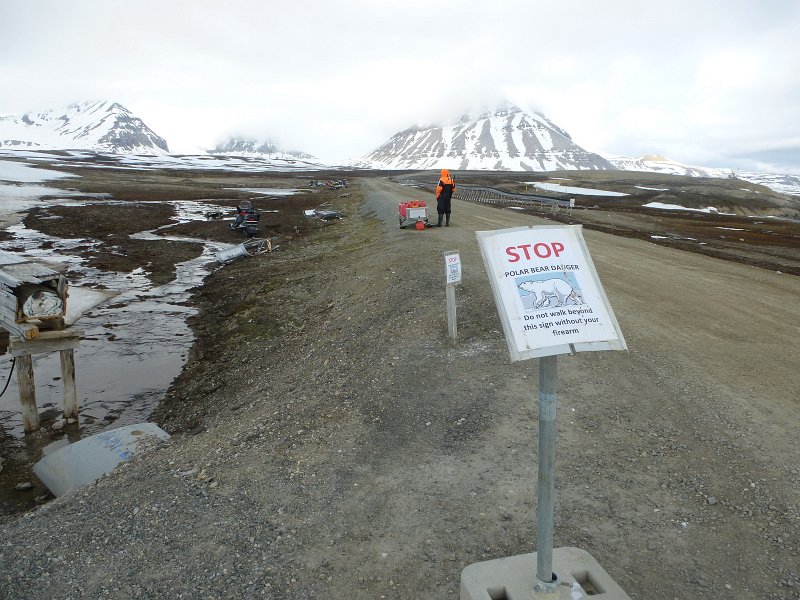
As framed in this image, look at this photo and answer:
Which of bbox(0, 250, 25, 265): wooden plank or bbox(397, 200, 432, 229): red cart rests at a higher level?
bbox(397, 200, 432, 229): red cart

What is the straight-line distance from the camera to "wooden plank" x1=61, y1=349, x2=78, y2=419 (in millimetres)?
9609

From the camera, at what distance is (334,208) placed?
4203cm

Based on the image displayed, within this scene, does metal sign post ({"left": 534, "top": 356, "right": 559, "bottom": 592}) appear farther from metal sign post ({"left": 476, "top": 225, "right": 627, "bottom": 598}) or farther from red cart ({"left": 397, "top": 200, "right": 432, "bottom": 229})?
red cart ({"left": 397, "top": 200, "right": 432, "bottom": 229})

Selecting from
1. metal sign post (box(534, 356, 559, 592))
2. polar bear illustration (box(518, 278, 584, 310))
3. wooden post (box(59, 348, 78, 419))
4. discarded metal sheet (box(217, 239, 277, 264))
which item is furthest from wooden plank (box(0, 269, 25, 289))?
discarded metal sheet (box(217, 239, 277, 264))

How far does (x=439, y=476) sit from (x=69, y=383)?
7601 millimetres

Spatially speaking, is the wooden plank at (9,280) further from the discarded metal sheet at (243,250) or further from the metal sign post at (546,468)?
the discarded metal sheet at (243,250)

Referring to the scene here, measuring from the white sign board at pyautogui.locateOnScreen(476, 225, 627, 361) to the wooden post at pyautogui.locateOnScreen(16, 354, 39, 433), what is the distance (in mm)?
9160

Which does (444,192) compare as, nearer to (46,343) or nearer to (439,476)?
(46,343)

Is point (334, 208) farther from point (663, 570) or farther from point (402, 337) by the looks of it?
point (663, 570)

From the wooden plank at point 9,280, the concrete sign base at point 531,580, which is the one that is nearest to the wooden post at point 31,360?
the wooden plank at point 9,280

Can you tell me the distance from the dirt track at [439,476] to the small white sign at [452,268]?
1208 millimetres

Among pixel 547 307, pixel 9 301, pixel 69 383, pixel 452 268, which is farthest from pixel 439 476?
pixel 9 301

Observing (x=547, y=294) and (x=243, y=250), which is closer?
(x=547, y=294)

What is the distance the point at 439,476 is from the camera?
575 cm
